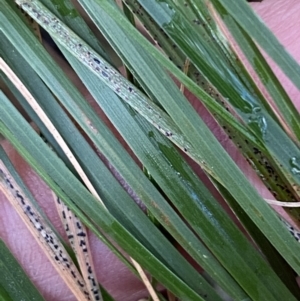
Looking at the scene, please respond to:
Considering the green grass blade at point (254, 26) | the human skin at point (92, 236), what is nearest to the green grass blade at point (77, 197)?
the human skin at point (92, 236)

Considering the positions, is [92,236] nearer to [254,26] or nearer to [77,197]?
[77,197]

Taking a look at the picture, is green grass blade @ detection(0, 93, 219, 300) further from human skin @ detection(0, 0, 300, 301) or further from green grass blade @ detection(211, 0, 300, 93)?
green grass blade @ detection(211, 0, 300, 93)

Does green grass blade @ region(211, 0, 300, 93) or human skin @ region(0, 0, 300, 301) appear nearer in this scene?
green grass blade @ region(211, 0, 300, 93)

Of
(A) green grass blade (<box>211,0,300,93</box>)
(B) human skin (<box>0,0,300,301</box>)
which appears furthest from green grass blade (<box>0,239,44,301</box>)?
(A) green grass blade (<box>211,0,300,93</box>)

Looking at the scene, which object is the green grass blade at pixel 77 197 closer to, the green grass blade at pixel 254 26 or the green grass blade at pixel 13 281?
the green grass blade at pixel 13 281

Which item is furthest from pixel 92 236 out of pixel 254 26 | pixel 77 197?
pixel 254 26

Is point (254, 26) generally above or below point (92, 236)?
above

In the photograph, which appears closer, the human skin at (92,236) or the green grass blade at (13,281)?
the green grass blade at (13,281)

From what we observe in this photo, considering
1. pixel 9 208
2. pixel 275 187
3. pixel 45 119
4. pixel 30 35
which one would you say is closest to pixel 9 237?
pixel 9 208
